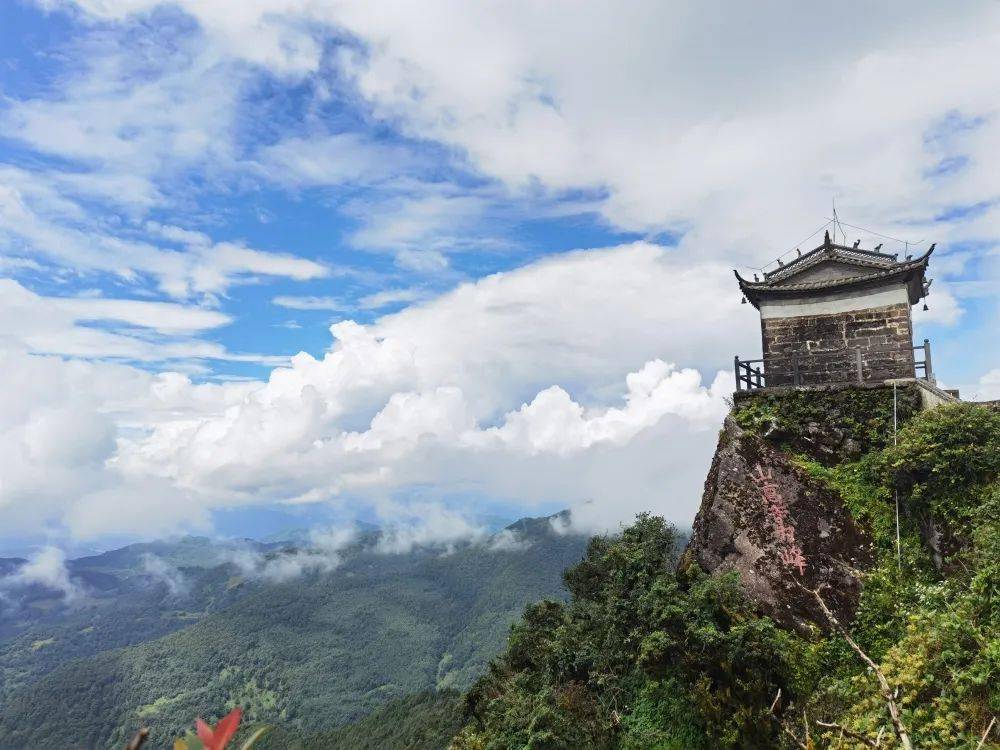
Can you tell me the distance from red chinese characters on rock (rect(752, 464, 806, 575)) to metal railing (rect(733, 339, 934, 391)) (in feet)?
12.3

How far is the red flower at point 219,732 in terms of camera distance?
2447mm

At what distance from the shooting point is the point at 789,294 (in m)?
24.2

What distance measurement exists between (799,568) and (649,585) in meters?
4.65

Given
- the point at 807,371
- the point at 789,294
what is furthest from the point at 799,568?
the point at 789,294

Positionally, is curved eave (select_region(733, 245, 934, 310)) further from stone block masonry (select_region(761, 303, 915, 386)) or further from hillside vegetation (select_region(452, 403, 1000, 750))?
hillside vegetation (select_region(452, 403, 1000, 750))

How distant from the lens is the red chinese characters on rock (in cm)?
1894

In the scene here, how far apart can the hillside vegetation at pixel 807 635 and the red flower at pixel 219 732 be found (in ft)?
46.3

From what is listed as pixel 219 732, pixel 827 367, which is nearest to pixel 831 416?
pixel 827 367

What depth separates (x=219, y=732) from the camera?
8.52ft

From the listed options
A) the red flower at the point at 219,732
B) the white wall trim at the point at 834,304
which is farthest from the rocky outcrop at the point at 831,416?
the red flower at the point at 219,732

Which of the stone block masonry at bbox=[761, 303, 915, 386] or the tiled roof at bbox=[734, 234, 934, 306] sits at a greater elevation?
A: the tiled roof at bbox=[734, 234, 934, 306]

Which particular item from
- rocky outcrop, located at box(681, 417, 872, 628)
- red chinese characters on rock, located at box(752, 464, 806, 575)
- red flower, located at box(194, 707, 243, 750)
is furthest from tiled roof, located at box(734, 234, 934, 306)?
red flower, located at box(194, 707, 243, 750)

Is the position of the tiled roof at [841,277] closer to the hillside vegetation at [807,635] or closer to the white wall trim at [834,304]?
the white wall trim at [834,304]

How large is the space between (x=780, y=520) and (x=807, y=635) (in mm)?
3632
